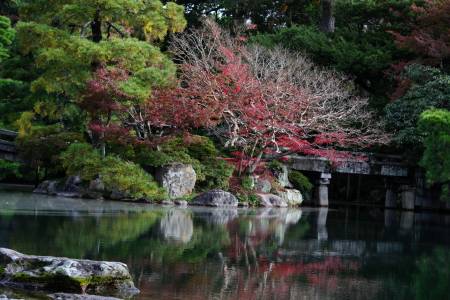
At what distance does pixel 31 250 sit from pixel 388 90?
2003 centimetres

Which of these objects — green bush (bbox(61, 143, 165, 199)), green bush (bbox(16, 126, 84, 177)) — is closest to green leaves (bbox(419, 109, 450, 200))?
green bush (bbox(61, 143, 165, 199))

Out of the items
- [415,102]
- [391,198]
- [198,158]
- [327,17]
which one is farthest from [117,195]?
[327,17]

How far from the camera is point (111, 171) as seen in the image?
2005 centimetres

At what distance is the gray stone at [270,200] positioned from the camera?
22.6 metres

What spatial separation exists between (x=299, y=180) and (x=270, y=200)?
9.12 feet

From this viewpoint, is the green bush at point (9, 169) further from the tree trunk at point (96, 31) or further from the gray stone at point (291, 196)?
the gray stone at point (291, 196)

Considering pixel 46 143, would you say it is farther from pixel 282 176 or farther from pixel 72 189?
A: pixel 282 176

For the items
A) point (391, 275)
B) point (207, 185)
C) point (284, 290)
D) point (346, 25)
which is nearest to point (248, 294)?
point (284, 290)

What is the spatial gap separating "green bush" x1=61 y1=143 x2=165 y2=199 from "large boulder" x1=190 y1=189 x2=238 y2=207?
3.89 ft

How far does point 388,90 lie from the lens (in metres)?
27.7

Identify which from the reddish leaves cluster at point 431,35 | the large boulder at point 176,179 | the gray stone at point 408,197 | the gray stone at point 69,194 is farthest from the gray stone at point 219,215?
the reddish leaves cluster at point 431,35

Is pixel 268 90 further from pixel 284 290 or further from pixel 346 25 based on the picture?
pixel 284 290

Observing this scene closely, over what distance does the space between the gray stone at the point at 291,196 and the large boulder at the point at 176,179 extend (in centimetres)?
A: 359

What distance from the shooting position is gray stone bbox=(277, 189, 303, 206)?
23.9m
